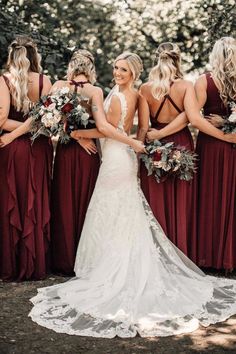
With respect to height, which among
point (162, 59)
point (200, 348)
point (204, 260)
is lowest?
point (200, 348)

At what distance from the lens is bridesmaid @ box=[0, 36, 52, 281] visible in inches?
232

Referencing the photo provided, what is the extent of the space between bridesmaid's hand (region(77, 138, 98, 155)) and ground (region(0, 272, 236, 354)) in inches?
77.1

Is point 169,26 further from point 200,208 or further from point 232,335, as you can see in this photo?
point 232,335

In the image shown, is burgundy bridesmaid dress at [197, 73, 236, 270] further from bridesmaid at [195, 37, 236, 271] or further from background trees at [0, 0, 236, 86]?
background trees at [0, 0, 236, 86]

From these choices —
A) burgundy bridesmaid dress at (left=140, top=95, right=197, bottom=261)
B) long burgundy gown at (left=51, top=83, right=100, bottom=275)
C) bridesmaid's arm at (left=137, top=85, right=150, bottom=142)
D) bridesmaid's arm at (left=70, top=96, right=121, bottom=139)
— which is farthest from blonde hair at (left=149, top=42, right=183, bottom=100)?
long burgundy gown at (left=51, top=83, right=100, bottom=275)

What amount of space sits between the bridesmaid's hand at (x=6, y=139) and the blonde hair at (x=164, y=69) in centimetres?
153

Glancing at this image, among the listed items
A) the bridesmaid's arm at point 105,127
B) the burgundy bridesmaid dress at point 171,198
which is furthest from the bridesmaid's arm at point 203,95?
the bridesmaid's arm at point 105,127

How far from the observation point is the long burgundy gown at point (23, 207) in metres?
5.95

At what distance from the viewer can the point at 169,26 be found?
11.2 m

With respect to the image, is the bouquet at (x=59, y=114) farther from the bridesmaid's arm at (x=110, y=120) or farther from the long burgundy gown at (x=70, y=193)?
the long burgundy gown at (x=70, y=193)

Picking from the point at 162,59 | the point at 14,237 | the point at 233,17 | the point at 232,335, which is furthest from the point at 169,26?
the point at 232,335

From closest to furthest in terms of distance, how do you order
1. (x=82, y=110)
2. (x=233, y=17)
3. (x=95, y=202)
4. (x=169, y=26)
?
(x=82, y=110), (x=95, y=202), (x=233, y=17), (x=169, y=26)

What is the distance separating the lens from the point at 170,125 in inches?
231

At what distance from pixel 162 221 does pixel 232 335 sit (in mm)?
1680
